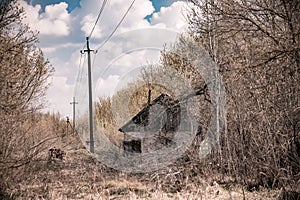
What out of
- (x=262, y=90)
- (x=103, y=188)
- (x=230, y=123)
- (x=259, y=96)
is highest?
(x=262, y=90)

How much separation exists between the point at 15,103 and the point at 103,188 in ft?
10.2

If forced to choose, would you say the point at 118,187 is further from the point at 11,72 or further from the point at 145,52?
the point at 145,52

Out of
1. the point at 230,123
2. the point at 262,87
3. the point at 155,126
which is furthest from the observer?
the point at 155,126

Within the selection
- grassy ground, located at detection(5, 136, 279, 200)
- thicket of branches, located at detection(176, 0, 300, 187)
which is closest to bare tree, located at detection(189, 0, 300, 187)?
thicket of branches, located at detection(176, 0, 300, 187)

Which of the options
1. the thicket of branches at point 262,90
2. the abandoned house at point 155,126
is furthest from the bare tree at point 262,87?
the abandoned house at point 155,126

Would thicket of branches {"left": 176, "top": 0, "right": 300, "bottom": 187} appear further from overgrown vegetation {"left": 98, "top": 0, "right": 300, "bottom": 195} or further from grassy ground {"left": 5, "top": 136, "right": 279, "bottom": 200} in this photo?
grassy ground {"left": 5, "top": 136, "right": 279, "bottom": 200}

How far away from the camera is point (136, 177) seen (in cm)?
1134

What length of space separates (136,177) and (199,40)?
16.3 feet

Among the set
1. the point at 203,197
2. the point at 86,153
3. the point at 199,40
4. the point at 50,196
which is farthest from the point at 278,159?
the point at 86,153

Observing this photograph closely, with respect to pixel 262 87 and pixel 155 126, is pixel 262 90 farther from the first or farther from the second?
pixel 155 126

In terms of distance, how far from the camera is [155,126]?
14.0 meters

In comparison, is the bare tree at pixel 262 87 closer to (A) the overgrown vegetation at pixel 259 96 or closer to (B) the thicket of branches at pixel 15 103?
(A) the overgrown vegetation at pixel 259 96

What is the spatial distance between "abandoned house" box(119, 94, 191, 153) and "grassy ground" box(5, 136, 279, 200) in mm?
2098

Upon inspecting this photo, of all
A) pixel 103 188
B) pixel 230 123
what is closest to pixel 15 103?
pixel 103 188
